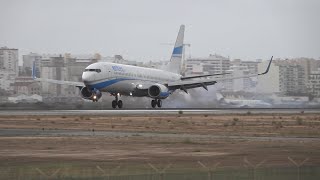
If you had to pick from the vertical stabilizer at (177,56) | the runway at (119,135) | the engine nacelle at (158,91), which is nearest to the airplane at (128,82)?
the engine nacelle at (158,91)

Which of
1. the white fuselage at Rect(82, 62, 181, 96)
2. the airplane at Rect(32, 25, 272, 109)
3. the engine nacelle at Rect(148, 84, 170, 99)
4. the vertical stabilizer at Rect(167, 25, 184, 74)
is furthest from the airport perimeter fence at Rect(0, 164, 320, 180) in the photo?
the vertical stabilizer at Rect(167, 25, 184, 74)

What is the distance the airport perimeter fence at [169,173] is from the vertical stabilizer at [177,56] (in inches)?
3651

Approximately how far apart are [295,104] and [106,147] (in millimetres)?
103717

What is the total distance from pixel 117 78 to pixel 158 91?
642cm

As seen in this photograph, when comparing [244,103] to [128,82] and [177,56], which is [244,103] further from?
[128,82]

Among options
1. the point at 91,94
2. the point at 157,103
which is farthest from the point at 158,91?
the point at 91,94

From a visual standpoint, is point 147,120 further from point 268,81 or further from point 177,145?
point 268,81

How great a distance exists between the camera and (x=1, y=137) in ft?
192

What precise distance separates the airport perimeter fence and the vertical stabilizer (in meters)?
92.7

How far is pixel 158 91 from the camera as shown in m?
112

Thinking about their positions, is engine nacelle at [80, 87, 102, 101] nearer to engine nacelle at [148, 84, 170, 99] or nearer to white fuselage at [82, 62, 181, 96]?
white fuselage at [82, 62, 181, 96]

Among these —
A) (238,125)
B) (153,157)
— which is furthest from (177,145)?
(238,125)

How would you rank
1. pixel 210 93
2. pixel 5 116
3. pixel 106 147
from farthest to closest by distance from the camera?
pixel 210 93 → pixel 5 116 → pixel 106 147

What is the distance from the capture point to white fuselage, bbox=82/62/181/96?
350 feet
